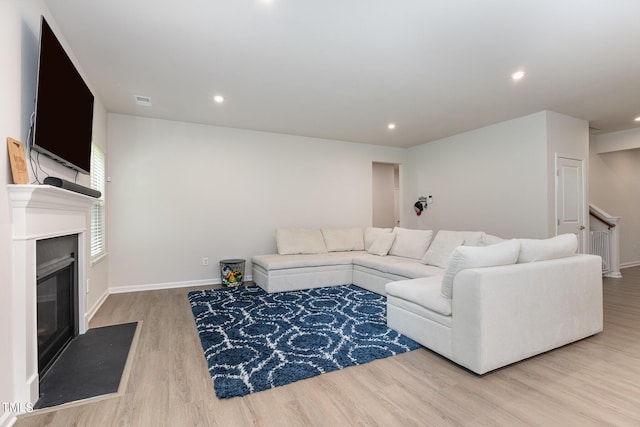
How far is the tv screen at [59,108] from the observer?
201cm

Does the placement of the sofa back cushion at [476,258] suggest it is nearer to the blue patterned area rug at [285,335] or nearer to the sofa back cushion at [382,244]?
the blue patterned area rug at [285,335]

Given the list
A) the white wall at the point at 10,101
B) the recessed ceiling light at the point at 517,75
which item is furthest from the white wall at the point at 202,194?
the recessed ceiling light at the point at 517,75

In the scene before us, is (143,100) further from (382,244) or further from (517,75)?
(517,75)

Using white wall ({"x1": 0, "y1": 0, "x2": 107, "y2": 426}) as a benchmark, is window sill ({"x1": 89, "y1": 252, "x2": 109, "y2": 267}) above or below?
below

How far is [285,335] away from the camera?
9.57ft

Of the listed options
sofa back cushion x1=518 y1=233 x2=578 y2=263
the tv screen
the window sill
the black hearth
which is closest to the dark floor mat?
the black hearth

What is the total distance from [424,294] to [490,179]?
3.51 meters

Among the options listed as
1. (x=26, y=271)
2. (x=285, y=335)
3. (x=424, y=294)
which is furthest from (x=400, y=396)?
(x=26, y=271)

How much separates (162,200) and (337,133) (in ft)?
10.4

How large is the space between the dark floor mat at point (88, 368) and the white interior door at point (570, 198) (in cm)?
564

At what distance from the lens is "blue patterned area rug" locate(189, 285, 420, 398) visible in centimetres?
225

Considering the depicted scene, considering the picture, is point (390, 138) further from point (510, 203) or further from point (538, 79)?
point (538, 79)

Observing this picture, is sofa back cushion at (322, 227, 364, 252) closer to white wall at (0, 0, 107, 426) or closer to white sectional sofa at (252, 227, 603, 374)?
white sectional sofa at (252, 227, 603, 374)

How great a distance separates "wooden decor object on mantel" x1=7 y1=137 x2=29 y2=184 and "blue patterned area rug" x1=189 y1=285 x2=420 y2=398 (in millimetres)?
1721
